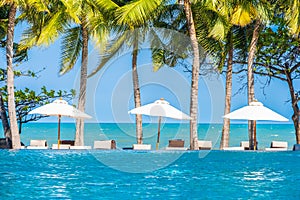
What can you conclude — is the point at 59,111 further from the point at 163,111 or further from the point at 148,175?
the point at 148,175

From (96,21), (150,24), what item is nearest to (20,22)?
(96,21)

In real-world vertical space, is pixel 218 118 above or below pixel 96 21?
below

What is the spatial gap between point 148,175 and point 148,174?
6.2 inches

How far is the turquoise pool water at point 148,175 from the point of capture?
980cm

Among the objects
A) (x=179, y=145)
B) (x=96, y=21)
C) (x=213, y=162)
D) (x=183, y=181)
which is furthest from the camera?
(x=96, y=21)

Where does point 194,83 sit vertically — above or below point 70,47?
below

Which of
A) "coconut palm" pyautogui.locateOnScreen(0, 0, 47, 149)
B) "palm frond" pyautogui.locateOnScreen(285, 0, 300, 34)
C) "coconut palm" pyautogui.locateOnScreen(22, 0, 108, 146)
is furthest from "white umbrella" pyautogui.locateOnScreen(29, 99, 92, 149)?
"palm frond" pyautogui.locateOnScreen(285, 0, 300, 34)

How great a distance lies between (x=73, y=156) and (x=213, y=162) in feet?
14.1

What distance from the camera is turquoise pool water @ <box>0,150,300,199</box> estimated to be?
386 inches

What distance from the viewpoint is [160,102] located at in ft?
58.7

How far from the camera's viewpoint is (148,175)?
11922mm

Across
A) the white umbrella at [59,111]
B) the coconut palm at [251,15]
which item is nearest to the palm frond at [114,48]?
the white umbrella at [59,111]

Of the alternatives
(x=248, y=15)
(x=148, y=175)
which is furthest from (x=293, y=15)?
(x=148, y=175)

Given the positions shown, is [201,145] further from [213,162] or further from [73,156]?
[73,156]
